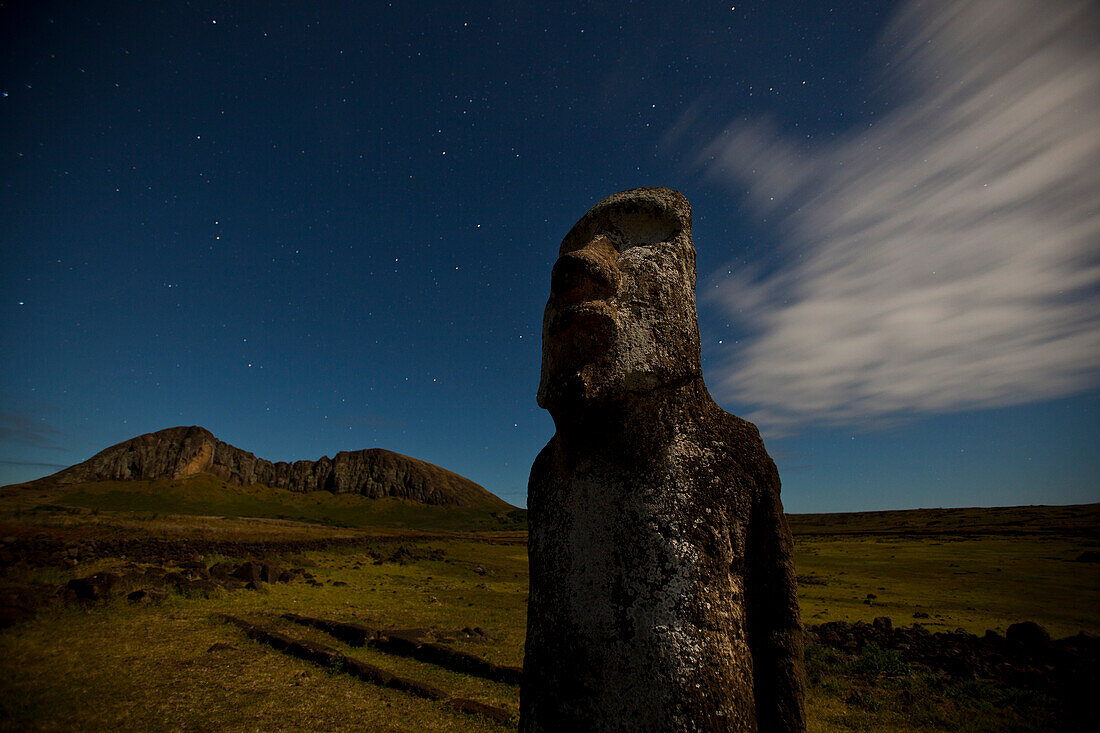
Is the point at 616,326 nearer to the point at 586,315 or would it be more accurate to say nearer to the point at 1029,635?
the point at 586,315

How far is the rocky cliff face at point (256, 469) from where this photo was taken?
358 ft

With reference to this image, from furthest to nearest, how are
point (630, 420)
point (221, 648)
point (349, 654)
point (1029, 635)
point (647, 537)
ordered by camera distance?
point (1029, 635), point (349, 654), point (221, 648), point (630, 420), point (647, 537)

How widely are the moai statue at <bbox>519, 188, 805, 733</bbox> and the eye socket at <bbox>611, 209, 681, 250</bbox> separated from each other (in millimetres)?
239

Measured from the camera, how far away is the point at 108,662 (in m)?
8.74

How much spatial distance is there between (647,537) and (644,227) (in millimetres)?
1927

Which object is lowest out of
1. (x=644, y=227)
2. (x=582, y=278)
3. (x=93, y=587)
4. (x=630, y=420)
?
(x=93, y=587)

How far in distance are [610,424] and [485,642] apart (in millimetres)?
11359

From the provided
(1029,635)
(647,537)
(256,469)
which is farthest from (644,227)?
(256,469)

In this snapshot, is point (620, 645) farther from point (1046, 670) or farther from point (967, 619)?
point (967, 619)

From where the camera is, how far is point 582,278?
2.59 m

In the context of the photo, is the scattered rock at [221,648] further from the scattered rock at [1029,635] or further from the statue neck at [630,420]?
the scattered rock at [1029,635]

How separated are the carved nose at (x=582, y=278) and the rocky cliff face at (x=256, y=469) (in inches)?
5044

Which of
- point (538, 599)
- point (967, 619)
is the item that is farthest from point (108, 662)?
point (967, 619)

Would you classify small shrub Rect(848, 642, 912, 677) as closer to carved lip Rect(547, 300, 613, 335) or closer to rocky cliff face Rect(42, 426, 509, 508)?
carved lip Rect(547, 300, 613, 335)
